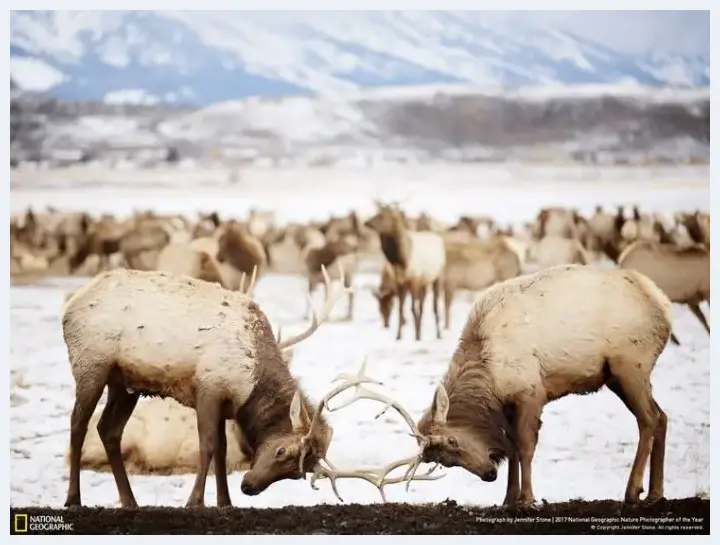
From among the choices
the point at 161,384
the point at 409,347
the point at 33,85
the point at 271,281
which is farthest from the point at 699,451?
the point at 33,85

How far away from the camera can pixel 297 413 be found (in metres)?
4.43

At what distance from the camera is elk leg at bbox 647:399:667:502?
4.74 metres

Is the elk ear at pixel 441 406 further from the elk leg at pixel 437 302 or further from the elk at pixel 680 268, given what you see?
the elk at pixel 680 268

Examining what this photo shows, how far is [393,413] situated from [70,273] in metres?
1.58

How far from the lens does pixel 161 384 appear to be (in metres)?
4.48

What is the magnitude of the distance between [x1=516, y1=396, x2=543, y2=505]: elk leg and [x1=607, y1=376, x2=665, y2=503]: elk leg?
1.16 feet

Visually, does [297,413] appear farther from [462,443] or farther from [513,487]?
[513,487]

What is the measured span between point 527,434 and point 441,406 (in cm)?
37

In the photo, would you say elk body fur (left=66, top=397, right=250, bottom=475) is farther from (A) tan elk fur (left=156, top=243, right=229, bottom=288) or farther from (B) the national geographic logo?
(A) tan elk fur (left=156, top=243, right=229, bottom=288)

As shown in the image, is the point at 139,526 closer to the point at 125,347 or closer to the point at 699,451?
the point at 125,347

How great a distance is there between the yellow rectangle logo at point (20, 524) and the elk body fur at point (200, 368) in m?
0.38

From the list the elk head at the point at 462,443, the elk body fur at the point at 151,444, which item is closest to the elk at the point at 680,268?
the elk head at the point at 462,443

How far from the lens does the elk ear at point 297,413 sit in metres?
4.41

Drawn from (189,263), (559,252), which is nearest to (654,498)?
(559,252)
